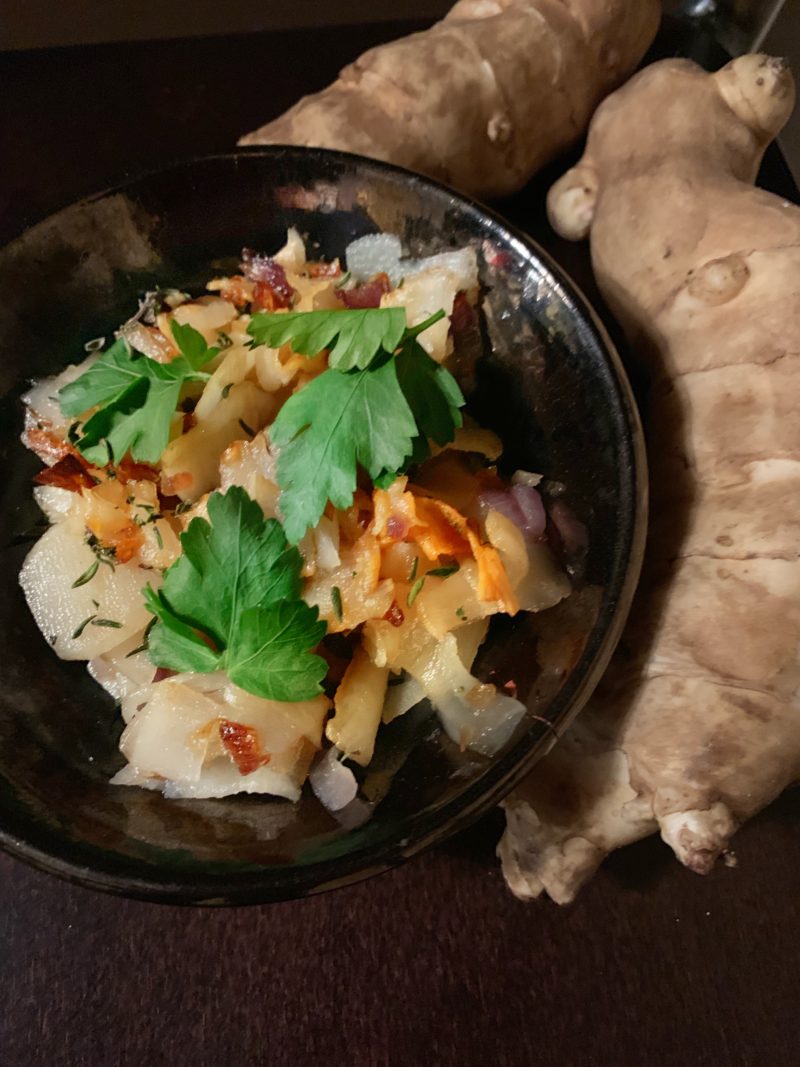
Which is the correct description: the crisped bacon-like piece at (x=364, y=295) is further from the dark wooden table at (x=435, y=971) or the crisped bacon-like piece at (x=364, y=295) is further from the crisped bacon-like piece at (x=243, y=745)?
the crisped bacon-like piece at (x=243, y=745)

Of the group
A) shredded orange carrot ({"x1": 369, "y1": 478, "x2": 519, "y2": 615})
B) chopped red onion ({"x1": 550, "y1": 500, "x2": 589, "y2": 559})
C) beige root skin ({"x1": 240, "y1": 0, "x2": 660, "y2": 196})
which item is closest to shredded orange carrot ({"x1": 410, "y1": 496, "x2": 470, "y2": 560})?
shredded orange carrot ({"x1": 369, "y1": 478, "x2": 519, "y2": 615})

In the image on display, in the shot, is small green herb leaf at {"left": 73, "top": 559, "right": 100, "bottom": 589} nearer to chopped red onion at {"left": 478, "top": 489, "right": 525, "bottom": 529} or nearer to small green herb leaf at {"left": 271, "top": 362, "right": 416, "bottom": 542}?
small green herb leaf at {"left": 271, "top": 362, "right": 416, "bottom": 542}

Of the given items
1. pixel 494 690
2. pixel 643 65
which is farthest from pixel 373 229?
pixel 643 65

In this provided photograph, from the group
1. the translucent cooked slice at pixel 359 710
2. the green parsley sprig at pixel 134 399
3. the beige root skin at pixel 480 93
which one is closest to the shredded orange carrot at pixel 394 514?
the translucent cooked slice at pixel 359 710

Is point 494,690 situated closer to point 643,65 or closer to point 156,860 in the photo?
point 156,860

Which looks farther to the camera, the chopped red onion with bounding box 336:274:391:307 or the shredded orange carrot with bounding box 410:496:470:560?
the chopped red onion with bounding box 336:274:391:307

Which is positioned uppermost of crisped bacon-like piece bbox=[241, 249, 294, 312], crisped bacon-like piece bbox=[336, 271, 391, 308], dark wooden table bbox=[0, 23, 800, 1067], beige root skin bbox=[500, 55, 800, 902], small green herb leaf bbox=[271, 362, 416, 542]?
crisped bacon-like piece bbox=[241, 249, 294, 312]

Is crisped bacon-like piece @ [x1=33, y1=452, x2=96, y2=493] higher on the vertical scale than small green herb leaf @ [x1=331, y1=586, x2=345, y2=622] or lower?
higher
